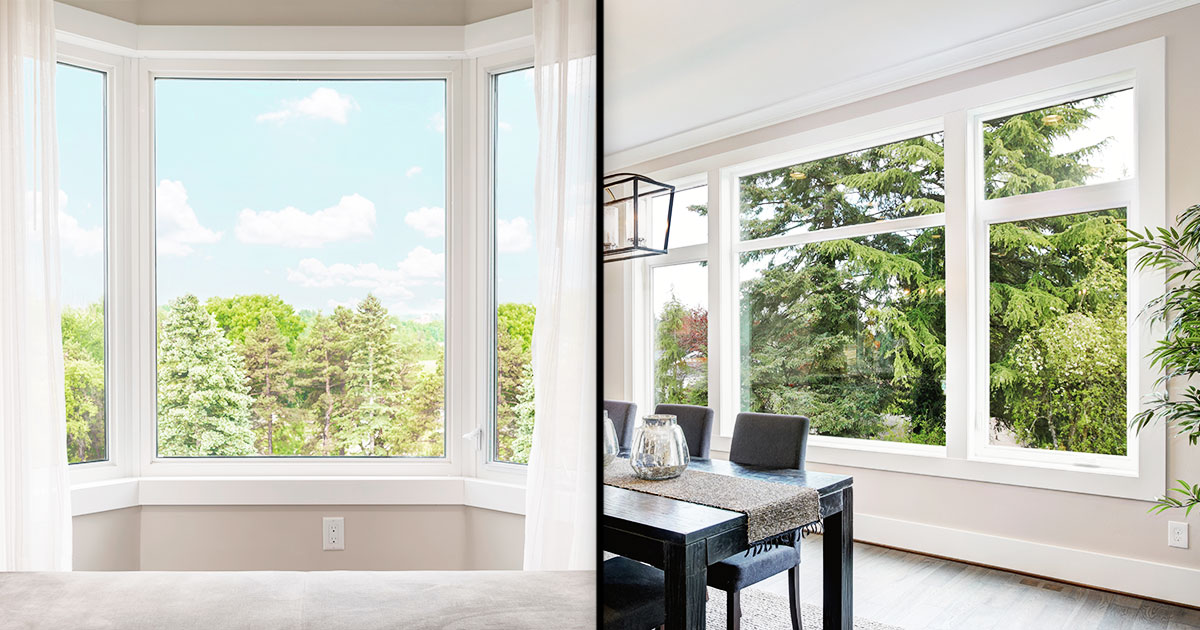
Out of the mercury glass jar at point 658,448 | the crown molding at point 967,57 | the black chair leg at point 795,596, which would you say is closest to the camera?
the mercury glass jar at point 658,448

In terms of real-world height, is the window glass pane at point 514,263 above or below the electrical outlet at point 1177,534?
above

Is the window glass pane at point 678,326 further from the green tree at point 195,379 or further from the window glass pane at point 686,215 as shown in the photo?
the green tree at point 195,379

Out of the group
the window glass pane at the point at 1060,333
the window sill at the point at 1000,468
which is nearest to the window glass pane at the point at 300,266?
the window sill at the point at 1000,468

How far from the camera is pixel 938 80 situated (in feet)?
8.51

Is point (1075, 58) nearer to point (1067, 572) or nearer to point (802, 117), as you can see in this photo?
point (802, 117)

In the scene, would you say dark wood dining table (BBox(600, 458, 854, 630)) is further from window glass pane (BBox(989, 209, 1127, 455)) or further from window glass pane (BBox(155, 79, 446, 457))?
window glass pane (BBox(989, 209, 1127, 455))

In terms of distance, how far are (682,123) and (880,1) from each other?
5.73 feet

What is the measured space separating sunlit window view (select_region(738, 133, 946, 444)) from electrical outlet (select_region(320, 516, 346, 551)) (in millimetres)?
2030

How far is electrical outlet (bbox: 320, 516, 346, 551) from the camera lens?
28.0 inches

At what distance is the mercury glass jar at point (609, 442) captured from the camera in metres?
0.82

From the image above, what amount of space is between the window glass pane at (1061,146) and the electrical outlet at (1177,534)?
48.6 inches

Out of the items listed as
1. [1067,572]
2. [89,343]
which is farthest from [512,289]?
[1067,572]

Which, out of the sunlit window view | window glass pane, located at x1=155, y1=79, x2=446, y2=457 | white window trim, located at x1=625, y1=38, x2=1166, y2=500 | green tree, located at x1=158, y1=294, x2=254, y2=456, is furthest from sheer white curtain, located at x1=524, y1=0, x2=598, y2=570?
the sunlit window view

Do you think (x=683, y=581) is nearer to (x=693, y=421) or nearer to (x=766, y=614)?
(x=693, y=421)
